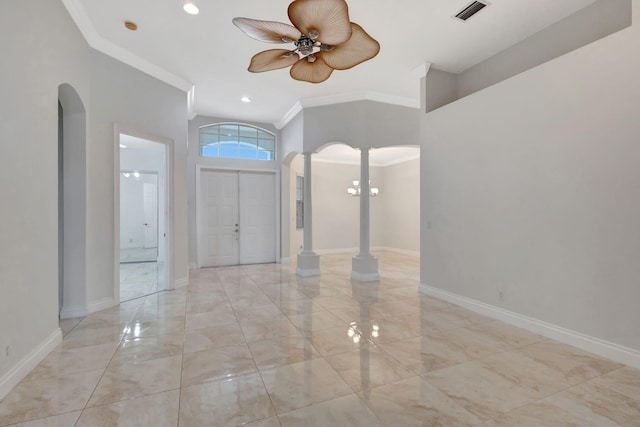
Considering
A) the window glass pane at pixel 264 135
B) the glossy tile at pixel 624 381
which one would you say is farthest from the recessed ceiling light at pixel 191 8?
the glossy tile at pixel 624 381

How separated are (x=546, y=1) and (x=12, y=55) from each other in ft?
16.0

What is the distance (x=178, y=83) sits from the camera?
16.0 feet

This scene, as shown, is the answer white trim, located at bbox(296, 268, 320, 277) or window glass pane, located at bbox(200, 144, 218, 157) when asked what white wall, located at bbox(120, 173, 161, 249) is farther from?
white trim, located at bbox(296, 268, 320, 277)

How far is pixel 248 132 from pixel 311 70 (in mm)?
4435

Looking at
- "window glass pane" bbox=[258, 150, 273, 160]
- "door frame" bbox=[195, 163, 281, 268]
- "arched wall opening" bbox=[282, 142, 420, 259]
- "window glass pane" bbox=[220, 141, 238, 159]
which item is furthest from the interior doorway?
"arched wall opening" bbox=[282, 142, 420, 259]

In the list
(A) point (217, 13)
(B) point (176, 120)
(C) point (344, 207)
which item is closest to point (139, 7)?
(A) point (217, 13)

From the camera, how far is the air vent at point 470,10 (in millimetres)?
3176

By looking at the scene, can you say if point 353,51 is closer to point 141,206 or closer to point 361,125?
point 361,125

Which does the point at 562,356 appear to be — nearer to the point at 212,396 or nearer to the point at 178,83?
the point at 212,396

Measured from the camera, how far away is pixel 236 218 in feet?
23.3

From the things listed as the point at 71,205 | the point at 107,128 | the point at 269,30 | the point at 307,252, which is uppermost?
the point at 269,30

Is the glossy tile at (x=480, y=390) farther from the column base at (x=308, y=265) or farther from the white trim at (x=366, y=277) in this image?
the column base at (x=308, y=265)

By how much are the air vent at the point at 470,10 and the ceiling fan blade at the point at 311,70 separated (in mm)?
1622

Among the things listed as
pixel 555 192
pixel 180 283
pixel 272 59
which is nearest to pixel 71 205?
pixel 180 283
